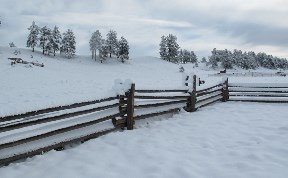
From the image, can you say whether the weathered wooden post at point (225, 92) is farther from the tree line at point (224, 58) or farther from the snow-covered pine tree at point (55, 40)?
the tree line at point (224, 58)

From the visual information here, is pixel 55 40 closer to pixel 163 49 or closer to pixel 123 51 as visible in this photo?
pixel 123 51

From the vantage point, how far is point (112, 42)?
8369 centimetres

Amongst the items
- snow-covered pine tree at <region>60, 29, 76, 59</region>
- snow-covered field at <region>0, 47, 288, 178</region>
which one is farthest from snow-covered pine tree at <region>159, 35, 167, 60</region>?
snow-covered field at <region>0, 47, 288, 178</region>

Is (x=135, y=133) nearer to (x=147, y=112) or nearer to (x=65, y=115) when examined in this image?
(x=147, y=112)

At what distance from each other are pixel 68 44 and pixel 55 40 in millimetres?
3529

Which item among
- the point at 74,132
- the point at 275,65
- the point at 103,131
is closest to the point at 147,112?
the point at 103,131

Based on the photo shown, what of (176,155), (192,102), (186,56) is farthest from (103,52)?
(176,155)

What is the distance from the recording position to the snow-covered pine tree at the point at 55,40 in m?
78.1

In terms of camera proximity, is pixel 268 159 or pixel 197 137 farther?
pixel 197 137

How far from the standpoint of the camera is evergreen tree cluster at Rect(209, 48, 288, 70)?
105 m

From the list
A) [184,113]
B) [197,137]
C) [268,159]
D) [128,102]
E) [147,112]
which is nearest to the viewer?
[268,159]

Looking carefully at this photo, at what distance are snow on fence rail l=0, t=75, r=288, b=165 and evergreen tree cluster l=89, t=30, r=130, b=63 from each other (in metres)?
68.9

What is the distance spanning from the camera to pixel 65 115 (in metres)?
6.86

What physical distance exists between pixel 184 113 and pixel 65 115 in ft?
18.2
